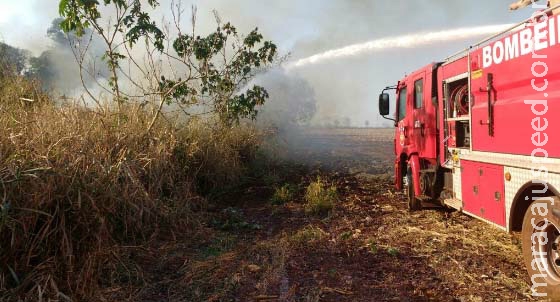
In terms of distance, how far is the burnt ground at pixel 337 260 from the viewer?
3.70 metres

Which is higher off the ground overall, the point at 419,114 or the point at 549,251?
the point at 419,114

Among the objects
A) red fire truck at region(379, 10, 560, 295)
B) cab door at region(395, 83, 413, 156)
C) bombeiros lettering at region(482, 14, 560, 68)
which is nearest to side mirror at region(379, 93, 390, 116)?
cab door at region(395, 83, 413, 156)

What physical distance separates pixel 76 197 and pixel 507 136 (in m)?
4.11

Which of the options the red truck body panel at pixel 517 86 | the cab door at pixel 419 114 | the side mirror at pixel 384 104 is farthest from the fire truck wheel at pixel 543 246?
the side mirror at pixel 384 104

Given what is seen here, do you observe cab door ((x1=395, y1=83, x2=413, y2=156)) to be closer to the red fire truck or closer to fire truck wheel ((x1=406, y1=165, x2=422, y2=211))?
fire truck wheel ((x1=406, y1=165, x2=422, y2=211))

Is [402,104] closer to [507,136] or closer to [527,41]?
[507,136]

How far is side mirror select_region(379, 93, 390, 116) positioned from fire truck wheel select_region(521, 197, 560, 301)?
14.7 ft

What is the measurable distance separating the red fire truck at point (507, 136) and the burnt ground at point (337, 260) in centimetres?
45

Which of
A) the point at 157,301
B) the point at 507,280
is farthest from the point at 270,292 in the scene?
the point at 507,280

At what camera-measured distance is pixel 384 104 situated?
26.1 ft

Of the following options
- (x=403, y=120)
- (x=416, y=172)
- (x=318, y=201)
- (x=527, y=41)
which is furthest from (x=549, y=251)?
(x=403, y=120)

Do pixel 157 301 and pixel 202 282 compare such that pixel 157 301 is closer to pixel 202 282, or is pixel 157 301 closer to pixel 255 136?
pixel 202 282

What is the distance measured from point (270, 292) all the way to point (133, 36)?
5452mm

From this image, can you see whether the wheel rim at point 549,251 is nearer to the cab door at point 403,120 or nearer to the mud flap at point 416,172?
the mud flap at point 416,172
